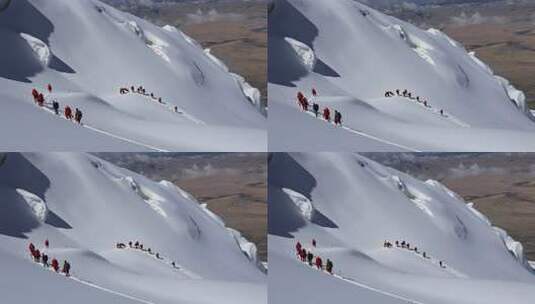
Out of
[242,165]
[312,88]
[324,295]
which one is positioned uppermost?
[312,88]

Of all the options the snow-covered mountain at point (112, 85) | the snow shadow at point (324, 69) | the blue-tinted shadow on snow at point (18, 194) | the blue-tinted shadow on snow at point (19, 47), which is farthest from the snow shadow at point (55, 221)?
the snow shadow at point (324, 69)

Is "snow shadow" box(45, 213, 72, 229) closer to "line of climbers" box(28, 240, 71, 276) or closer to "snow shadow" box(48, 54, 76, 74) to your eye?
"line of climbers" box(28, 240, 71, 276)

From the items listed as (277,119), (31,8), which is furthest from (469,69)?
(31,8)

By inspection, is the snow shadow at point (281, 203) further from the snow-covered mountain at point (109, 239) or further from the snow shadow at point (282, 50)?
the snow shadow at point (282, 50)

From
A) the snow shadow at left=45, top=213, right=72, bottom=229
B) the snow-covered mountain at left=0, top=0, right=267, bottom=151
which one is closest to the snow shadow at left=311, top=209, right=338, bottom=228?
the snow-covered mountain at left=0, top=0, right=267, bottom=151

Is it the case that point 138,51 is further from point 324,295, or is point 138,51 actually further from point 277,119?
point 324,295

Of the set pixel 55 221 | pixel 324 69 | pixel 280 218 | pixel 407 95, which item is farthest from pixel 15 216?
pixel 407 95
